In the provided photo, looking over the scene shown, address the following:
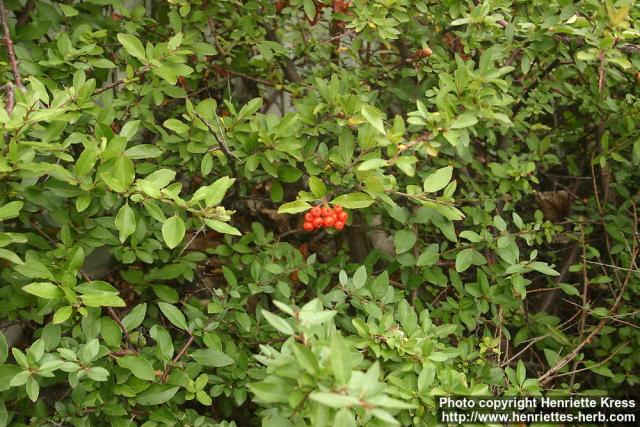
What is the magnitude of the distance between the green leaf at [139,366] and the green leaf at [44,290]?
0.25 metres

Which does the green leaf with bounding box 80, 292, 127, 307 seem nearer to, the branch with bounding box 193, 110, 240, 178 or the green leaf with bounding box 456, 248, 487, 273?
the branch with bounding box 193, 110, 240, 178

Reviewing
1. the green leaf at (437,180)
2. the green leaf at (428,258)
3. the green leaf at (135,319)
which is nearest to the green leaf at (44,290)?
the green leaf at (135,319)

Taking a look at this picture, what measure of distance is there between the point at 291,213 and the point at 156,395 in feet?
2.53

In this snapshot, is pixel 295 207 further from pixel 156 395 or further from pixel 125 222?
pixel 156 395

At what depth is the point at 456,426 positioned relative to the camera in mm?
1540

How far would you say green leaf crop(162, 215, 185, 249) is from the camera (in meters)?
1.45

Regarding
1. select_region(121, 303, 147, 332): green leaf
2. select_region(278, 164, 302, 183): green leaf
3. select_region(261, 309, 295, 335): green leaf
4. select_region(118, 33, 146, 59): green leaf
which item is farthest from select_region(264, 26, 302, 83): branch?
select_region(261, 309, 295, 335): green leaf

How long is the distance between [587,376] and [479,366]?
93 centimetres

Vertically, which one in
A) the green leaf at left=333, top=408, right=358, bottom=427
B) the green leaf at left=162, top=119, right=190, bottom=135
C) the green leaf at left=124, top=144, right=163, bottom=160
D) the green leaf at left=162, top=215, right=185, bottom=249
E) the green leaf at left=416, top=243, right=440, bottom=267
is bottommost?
the green leaf at left=416, top=243, right=440, bottom=267

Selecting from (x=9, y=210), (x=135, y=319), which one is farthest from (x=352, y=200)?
(x=9, y=210)

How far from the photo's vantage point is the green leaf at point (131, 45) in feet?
5.80

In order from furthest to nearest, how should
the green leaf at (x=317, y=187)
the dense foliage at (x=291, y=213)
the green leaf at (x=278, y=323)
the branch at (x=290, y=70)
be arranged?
1. the branch at (x=290, y=70)
2. the green leaf at (x=317, y=187)
3. the dense foliage at (x=291, y=213)
4. the green leaf at (x=278, y=323)

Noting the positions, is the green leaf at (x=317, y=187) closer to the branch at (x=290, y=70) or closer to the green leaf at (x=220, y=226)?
the green leaf at (x=220, y=226)

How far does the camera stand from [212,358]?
1.77 meters
